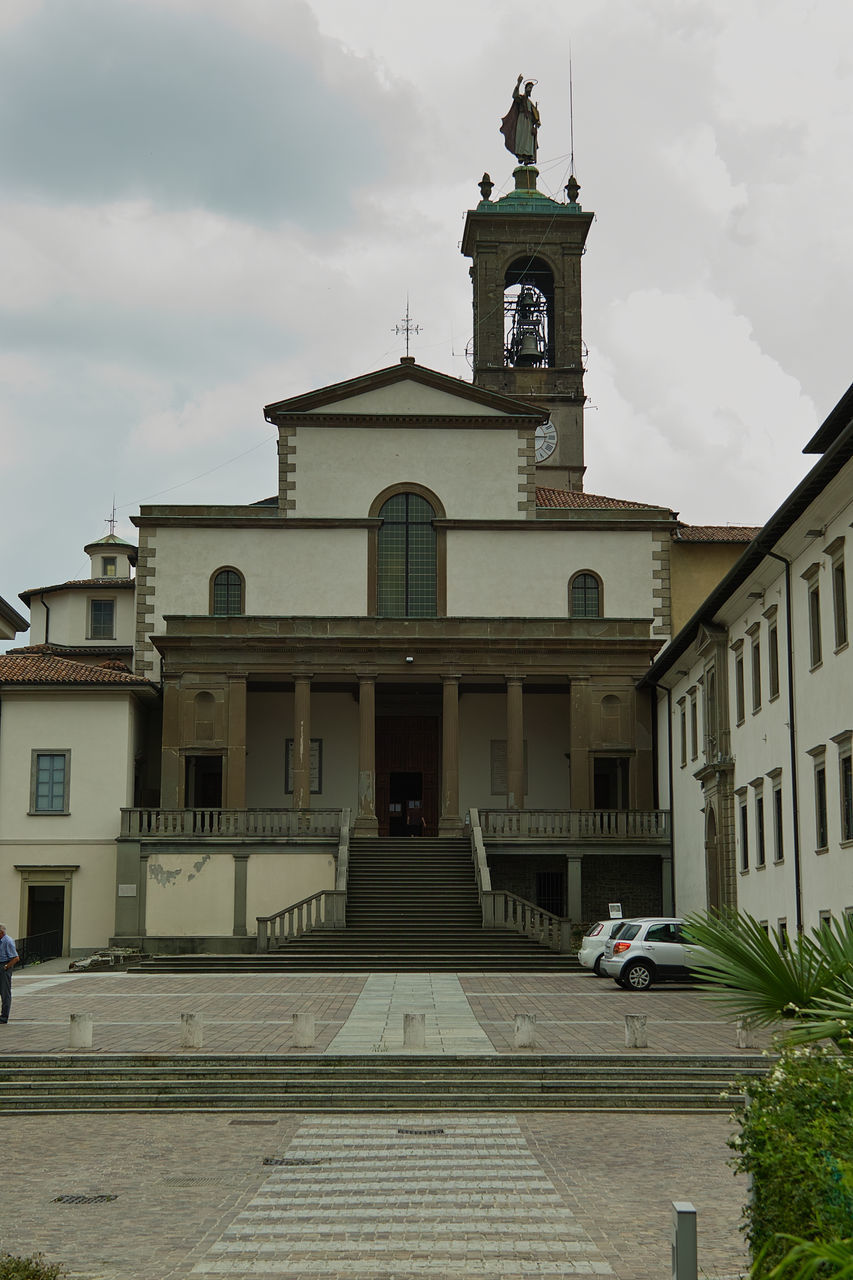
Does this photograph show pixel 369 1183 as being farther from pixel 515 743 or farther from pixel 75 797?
pixel 75 797

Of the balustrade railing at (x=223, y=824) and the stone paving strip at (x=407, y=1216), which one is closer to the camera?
the stone paving strip at (x=407, y=1216)

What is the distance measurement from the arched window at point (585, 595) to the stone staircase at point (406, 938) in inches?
383

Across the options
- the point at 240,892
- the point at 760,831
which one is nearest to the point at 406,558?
the point at 240,892

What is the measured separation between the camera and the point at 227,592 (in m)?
45.8

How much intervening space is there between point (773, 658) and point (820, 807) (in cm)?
413

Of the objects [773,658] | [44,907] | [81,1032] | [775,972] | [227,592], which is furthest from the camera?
[227,592]

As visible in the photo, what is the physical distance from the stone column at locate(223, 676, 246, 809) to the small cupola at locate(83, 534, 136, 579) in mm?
16200

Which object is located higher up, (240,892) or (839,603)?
(839,603)

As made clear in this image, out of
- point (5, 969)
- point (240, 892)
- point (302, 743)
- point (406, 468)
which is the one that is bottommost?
point (5, 969)

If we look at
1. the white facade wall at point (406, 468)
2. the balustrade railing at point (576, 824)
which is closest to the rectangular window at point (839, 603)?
the balustrade railing at point (576, 824)

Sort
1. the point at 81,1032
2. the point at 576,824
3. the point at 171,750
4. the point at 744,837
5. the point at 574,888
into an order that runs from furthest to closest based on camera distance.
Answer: the point at 171,750, the point at 576,824, the point at 574,888, the point at 744,837, the point at 81,1032

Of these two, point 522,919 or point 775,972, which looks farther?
point 522,919

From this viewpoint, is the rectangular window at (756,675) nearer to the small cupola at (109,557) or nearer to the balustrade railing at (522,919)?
the balustrade railing at (522,919)

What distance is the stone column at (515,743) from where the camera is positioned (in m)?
42.2
